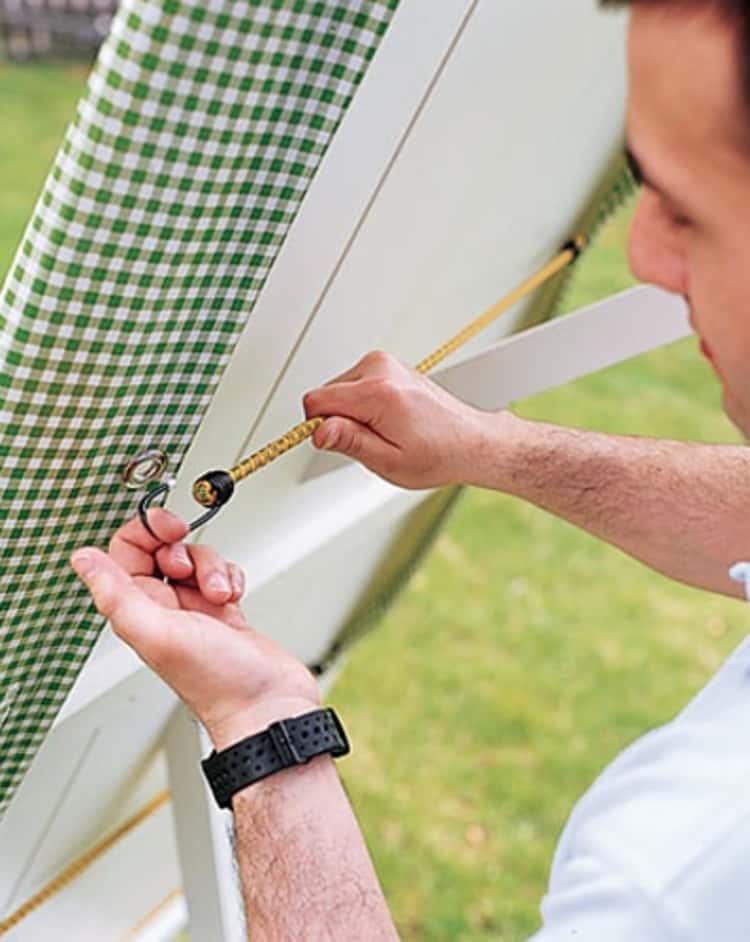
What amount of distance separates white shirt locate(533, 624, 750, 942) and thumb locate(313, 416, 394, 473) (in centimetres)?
39

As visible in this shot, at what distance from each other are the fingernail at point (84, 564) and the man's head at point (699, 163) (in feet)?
1.28

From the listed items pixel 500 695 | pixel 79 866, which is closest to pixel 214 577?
pixel 79 866

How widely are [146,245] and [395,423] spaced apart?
0.40 meters

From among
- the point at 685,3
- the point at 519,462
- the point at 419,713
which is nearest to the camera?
the point at 685,3

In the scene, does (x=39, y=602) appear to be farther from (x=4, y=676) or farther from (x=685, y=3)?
(x=685, y=3)

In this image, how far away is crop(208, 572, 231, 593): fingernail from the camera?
3.13 ft

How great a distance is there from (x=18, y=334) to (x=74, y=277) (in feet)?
0.17

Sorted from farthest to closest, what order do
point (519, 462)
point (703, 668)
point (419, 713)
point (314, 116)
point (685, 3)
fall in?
1. point (703, 668)
2. point (419, 713)
3. point (519, 462)
4. point (314, 116)
5. point (685, 3)

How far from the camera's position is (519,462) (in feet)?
4.32

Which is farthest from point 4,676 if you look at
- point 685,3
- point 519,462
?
point 685,3

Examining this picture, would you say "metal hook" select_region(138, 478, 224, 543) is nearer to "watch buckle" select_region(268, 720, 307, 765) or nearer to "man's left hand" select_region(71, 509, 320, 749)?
"man's left hand" select_region(71, 509, 320, 749)

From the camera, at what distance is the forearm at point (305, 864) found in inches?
34.3

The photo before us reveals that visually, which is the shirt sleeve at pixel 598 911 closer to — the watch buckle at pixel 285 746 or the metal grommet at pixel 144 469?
the watch buckle at pixel 285 746

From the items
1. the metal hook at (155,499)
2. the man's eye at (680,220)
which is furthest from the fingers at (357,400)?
the man's eye at (680,220)
